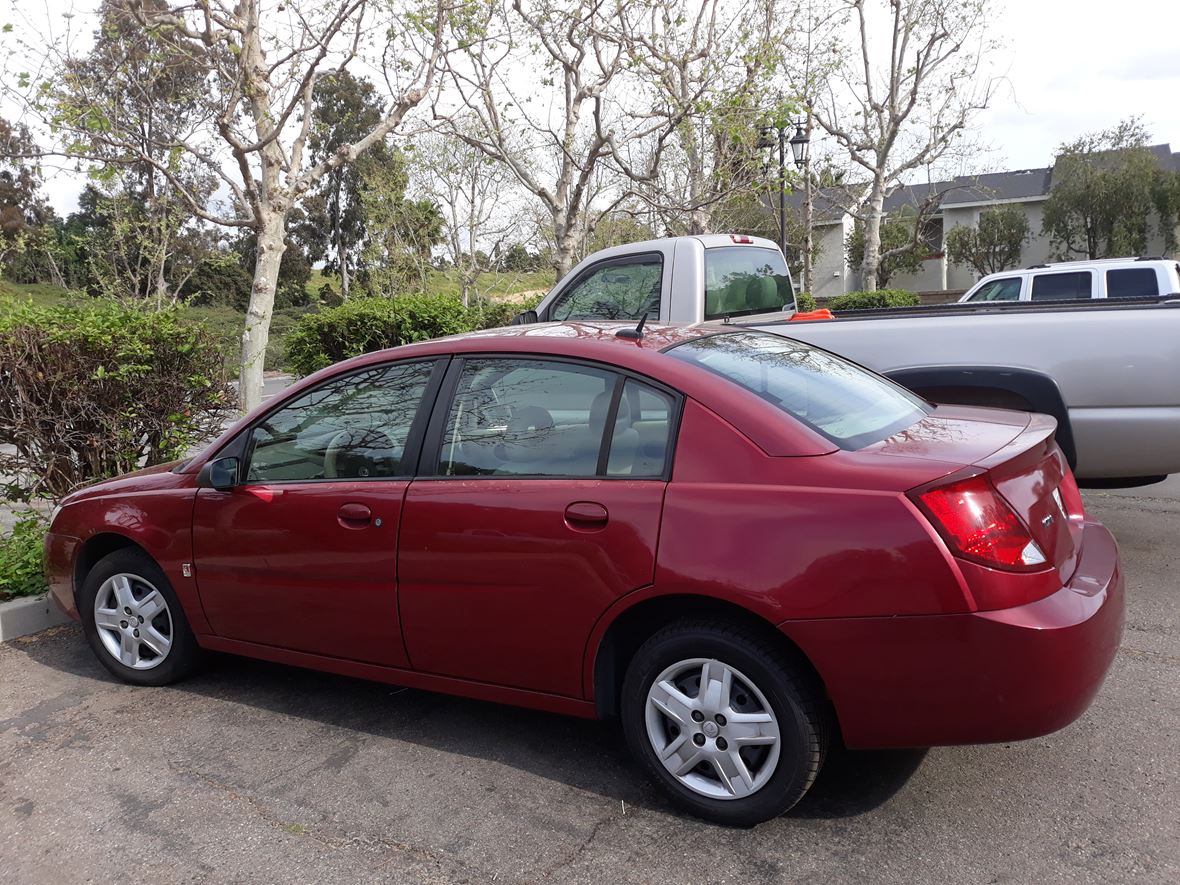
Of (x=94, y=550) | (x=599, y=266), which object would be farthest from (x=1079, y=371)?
(x=94, y=550)

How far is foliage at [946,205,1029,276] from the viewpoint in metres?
43.1

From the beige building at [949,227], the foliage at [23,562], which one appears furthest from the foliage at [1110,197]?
the foliage at [23,562]

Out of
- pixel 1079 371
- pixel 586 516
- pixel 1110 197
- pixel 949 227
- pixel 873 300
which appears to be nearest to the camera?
pixel 586 516

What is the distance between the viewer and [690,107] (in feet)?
40.3

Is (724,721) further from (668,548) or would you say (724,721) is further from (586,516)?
(586,516)

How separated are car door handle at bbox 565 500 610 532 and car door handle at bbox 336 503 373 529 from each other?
0.88 meters

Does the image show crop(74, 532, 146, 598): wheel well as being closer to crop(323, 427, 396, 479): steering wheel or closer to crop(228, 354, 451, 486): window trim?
crop(228, 354, 451, 486): window trim

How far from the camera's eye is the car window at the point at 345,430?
12.3 ft

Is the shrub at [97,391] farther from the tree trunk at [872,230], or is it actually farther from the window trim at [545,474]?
the tree trunk at [872,230]

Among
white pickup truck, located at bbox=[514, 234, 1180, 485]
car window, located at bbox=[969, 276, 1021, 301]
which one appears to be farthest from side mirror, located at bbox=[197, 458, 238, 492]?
car window, located at bbox=[969, 276, 1021, 301]

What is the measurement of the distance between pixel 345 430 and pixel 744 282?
4.90 metres

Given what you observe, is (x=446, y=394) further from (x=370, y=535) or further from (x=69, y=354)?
(x=69, y=354)

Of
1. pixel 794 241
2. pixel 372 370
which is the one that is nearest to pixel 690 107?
pixel 372 370

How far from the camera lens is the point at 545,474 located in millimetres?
3334
